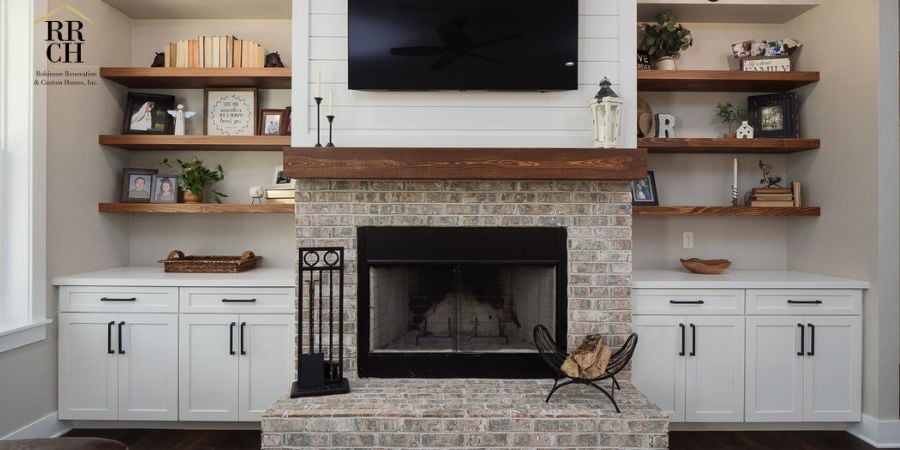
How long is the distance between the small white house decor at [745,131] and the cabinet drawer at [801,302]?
3.34 feet

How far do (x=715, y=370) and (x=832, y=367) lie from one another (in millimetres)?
662

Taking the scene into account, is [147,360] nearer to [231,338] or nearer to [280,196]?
[231,338]

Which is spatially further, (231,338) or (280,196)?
(280,196)

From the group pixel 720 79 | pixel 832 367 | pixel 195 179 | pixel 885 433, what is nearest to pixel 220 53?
pixel 195 179

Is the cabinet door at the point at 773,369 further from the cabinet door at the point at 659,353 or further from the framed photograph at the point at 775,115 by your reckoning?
the framed photograph at the point at 775,115

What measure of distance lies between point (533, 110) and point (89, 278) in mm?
2632

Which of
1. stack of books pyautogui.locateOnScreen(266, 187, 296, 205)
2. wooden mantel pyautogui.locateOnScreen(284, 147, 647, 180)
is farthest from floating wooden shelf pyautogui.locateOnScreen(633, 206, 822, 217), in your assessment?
stack of books pyautogui.locateOnScreen(266, 187, 296, 205)

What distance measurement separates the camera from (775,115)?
3438 mm

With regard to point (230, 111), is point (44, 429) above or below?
below

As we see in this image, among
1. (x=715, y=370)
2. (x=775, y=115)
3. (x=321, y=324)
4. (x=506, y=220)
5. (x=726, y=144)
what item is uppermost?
(x=775, y=115)

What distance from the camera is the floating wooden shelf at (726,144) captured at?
323 cm

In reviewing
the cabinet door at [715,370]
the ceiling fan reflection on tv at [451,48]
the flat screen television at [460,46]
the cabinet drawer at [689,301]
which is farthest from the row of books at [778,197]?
the ceiling fan reflection on tv at [451,48]

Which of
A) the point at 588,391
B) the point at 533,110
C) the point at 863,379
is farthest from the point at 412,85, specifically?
the point at 863,379

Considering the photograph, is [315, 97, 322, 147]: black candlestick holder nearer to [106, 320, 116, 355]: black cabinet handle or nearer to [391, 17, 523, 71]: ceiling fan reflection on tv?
[391, 17, 523, 71]: ceiling fan reflection on tv
